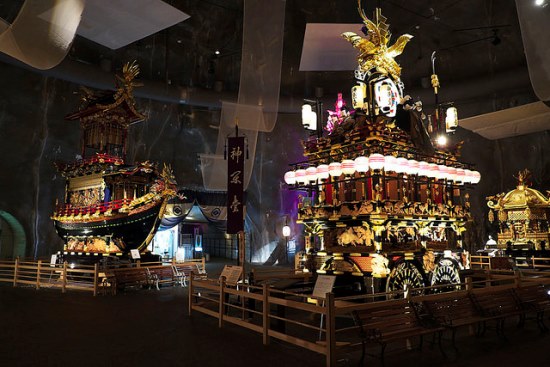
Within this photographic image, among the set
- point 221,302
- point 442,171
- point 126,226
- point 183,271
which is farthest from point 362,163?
point 126,226

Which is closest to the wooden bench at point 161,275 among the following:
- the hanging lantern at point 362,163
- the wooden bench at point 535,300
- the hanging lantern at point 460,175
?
the hanging lantern at point 362,163

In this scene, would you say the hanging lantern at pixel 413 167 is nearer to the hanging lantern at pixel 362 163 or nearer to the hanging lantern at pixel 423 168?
the hanging lantern at pixel 423 168

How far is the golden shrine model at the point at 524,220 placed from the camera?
1552 centimetres

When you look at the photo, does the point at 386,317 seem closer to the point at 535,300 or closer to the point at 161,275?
the point at 535,300

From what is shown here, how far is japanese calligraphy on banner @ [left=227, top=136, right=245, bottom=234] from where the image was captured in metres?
8.06

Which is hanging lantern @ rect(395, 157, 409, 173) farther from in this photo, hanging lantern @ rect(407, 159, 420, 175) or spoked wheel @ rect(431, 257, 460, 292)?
spoked wheel @ rect(431, 257, 460, 292)

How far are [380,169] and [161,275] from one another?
26.7ft

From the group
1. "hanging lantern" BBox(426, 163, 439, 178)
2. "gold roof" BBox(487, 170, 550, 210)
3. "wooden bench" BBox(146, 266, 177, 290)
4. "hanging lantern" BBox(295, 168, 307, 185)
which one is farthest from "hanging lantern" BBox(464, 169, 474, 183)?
"wooden bench" BBox(146, 266, 177, 290)

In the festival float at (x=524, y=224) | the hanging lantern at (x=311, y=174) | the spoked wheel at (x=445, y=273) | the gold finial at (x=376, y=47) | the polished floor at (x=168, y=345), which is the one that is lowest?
the polished floor at (x=168, y=345)

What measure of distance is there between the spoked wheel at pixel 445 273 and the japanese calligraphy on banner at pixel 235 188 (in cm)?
431

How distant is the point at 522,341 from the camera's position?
568 cm

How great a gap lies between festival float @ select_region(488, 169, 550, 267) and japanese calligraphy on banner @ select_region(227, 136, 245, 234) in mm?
12472

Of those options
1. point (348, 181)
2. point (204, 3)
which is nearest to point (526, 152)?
point (348, 181)

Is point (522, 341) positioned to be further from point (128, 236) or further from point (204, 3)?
point (204, 3)
